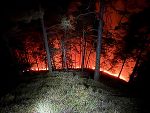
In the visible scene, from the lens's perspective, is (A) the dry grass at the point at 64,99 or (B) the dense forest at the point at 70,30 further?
(B) the dense forest at the point at 70,30

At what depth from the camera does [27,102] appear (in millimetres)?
18516

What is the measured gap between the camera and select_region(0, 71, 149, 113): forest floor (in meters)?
17.8

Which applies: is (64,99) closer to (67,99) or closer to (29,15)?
(67,99)

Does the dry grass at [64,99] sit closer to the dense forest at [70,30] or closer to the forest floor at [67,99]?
the forest floor at [67,99]

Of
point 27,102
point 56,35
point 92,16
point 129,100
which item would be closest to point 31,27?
point 56,35

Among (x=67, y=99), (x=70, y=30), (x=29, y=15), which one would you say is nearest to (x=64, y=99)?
(x=67, y=99)

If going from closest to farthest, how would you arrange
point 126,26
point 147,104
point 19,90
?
point 147,104
point 19,90
point 126,26

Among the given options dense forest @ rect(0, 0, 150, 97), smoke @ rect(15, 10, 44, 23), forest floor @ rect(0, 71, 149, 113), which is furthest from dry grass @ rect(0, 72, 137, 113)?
smoke @ rect(15, 10, 44, 23)

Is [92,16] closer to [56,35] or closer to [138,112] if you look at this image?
[56,35]

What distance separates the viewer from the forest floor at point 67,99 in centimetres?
1783

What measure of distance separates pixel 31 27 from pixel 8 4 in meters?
7.79

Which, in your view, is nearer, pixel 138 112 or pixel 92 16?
pixel 138 112

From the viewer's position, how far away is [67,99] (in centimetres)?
1888

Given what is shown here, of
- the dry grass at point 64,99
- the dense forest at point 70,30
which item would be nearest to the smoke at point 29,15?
the dense forest at point 70,30
